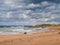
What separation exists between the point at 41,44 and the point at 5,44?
257 cm

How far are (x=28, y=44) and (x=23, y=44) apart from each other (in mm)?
361

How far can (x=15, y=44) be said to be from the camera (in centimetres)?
1067

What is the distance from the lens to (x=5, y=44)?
10.6m

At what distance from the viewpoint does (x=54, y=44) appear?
10586 mm

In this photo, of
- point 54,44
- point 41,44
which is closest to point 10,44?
point 41,44

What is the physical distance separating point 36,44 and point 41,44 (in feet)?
1.19

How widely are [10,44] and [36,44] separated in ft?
6.13

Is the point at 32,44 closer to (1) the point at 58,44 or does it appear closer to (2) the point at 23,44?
(2) the point at 23,44

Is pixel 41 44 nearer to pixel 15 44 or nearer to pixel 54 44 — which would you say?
pixel 54 44

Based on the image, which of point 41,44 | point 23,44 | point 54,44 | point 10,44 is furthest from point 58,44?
point 10,44

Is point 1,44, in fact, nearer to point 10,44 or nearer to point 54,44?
point 10,44

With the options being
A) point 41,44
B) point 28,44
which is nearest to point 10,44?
point 28,44

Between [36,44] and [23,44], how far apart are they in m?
0.93

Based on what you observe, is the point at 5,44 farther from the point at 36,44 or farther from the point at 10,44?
the point at 36,44
